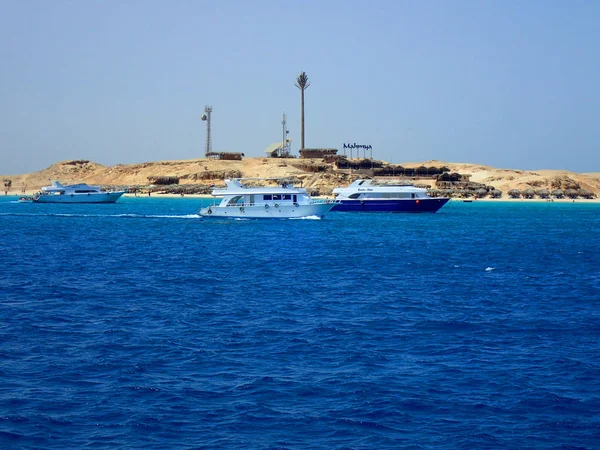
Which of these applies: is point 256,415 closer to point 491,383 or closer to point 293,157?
point 491,383

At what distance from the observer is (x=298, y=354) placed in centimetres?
1952

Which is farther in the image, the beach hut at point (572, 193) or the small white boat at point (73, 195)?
the beach hut at point (572, 193)

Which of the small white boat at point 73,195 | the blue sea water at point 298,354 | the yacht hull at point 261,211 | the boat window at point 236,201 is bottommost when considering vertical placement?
the blue sea water at point 298,354

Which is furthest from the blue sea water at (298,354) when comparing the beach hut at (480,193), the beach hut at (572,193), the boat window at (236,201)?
the beach hut at (572,193)

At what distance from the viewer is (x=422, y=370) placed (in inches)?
715

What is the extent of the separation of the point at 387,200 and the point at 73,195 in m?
58.4

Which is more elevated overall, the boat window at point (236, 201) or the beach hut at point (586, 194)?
the beach hut at point (586, 194)

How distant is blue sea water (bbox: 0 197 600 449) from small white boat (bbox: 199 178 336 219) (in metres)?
32.1

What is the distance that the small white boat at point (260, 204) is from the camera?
73.5m

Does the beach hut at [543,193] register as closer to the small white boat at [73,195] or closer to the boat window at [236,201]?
the small white boat at [73,195]

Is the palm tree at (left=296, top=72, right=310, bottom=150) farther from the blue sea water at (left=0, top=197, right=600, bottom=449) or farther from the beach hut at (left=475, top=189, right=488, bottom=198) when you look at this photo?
the blue sea water at (left=0, top=197, right=600, bottom=449)

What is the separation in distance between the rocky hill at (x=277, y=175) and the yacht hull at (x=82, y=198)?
24.3m

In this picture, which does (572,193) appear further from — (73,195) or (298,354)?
(298,354)

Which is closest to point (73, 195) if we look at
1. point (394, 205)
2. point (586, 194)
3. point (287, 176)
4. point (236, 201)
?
point (287, 176)
